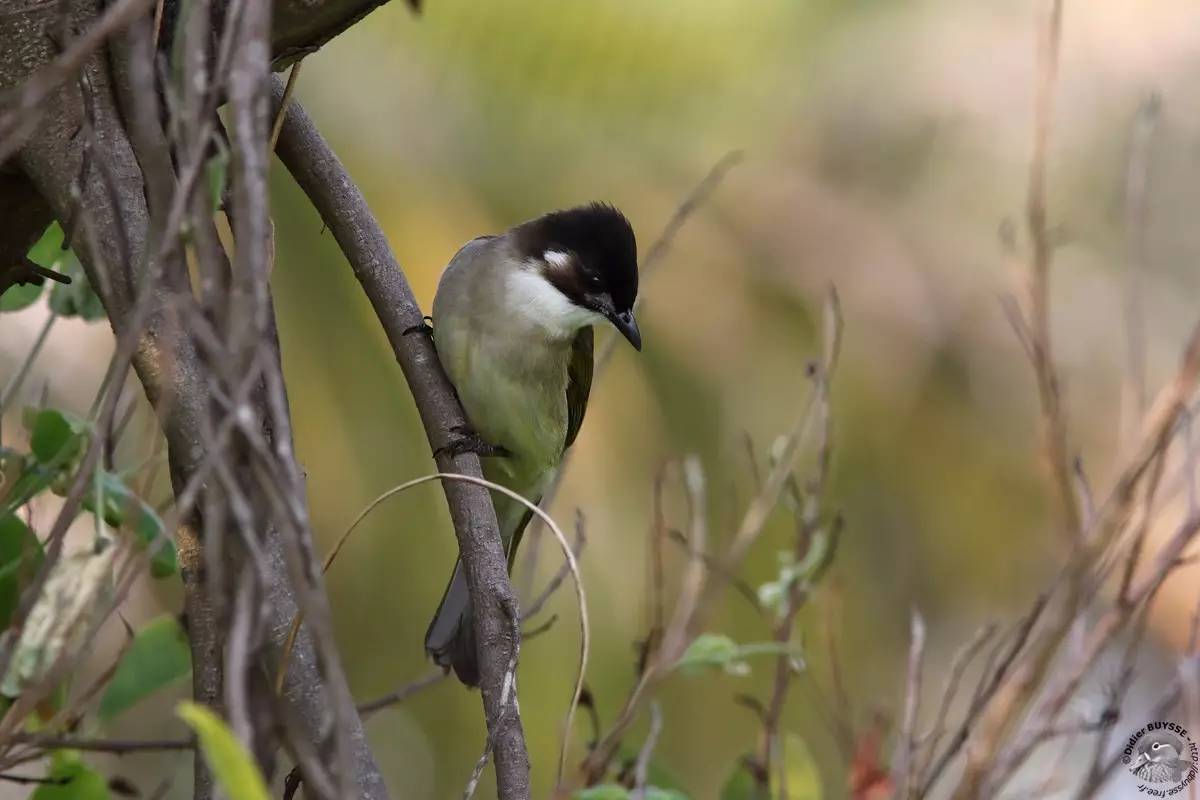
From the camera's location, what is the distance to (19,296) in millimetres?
2705

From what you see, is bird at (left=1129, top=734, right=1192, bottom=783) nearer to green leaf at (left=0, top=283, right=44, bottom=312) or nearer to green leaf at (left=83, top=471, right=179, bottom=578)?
green leaf at (left=83, top=471, right=179, bottom=578)

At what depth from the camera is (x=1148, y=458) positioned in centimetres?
157

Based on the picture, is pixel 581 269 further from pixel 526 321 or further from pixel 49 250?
pixel 49 250

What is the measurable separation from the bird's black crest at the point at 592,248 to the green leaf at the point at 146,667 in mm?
1863

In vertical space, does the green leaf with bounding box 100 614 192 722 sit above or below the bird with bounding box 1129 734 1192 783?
above

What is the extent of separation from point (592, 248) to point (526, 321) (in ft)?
0.92

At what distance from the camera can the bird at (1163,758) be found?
216cm

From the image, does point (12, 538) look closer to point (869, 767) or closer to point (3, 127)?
point (3, 127)

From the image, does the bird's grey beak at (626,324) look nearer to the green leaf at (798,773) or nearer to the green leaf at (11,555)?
the green leaf at (798,773)

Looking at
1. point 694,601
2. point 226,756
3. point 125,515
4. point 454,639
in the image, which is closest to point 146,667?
point 125,515

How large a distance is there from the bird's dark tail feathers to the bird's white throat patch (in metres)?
0.79

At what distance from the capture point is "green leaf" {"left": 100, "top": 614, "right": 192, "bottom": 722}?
211cm

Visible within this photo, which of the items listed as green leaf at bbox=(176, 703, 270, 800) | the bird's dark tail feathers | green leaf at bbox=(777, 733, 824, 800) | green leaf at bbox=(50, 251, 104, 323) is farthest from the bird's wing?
green leaf at bbox=(176, 703, 270, 800)

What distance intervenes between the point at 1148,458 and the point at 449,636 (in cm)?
228
